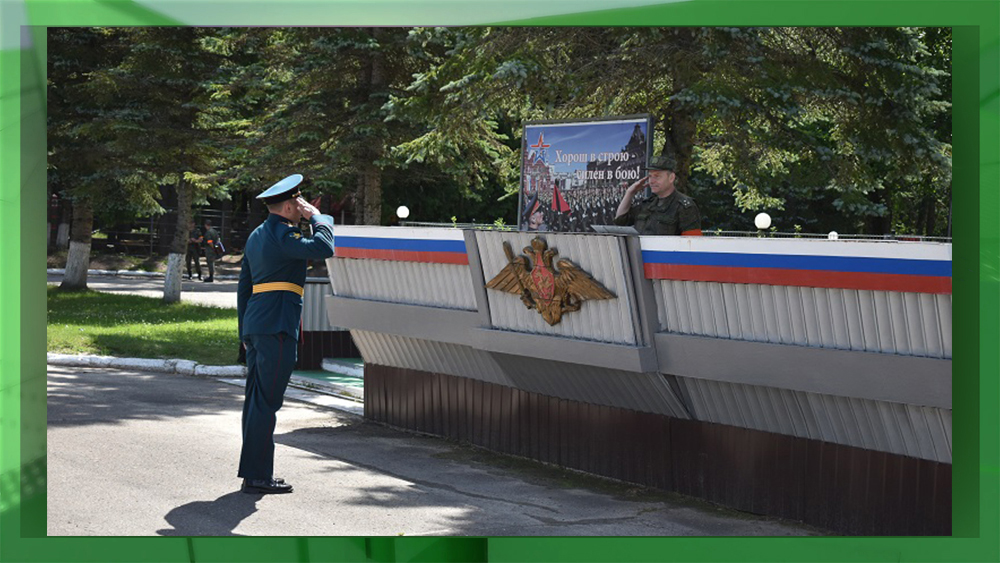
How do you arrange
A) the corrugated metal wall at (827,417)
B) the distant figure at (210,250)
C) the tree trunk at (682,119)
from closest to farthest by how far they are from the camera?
the corrugated metal wall at (827,417) → the tree trunk at (682,119) → the distant figure at (210,250)

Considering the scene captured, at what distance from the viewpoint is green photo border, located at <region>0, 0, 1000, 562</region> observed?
5316 mm

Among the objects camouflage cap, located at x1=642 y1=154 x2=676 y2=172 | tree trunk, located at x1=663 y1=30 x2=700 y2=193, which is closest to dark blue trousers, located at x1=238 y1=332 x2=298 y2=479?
camouflage cap, located at x1=642 y1=154 x2=676 y2=172

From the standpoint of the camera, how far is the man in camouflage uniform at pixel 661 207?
832 cm

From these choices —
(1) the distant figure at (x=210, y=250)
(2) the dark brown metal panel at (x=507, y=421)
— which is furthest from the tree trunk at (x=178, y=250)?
(2) the dark brown metal panel at (x=507, y=421)

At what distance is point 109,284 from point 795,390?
2662 cm

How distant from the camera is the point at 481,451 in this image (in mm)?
9578

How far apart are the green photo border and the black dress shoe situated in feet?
6.69

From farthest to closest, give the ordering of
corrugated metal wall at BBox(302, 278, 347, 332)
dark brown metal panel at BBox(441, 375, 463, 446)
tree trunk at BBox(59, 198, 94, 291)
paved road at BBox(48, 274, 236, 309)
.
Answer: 1. paved road at BBox(48, 274, 236, 309)
2. tree trunk at BBox(59, 198, 94, 291)
3. corrugated metal wall at BBox(302, 278, 347, 332)
4. dark brown metal panel at BBox(441, 375, 463, 446)

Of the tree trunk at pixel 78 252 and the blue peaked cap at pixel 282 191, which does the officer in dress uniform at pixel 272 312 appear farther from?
the tree trunk at pixel 78 252

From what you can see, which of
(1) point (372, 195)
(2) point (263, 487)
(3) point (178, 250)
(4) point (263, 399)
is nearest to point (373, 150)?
(1) point (372, 195)

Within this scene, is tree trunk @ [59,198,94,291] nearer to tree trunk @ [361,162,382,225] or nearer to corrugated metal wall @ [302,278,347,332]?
tree trunk @ [361,162,382,225]

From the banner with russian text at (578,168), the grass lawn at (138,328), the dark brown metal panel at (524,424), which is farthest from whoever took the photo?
the grass lawn at (138,328)

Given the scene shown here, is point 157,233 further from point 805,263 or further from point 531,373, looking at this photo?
point 805,263

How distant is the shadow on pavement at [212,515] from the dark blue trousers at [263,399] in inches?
8.3
